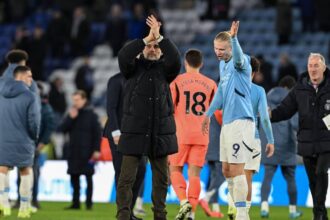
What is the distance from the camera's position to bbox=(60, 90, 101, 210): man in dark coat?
20.4 meters

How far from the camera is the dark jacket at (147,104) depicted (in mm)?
14117

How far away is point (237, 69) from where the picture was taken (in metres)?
14.5

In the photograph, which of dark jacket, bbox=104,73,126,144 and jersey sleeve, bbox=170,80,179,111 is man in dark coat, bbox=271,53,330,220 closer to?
jersey sleeve, bbox=170,80,179,111

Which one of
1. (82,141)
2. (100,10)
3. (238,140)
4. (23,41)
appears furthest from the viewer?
(100,10)

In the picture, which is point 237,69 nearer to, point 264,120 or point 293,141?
point 264,120

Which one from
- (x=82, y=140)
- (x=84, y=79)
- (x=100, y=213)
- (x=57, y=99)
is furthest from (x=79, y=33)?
(x=100, y=213)

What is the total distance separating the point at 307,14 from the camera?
1218 inches

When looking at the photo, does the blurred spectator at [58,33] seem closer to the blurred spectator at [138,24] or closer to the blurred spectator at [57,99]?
the blurred spectator at [138,24]

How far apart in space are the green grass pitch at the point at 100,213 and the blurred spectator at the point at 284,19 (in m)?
10.1

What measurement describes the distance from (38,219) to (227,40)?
15.9ft

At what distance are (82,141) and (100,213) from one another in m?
1.69

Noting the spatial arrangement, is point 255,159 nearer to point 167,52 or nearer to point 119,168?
point 119,168

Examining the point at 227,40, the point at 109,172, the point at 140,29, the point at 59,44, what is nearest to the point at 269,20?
the point at 140,29

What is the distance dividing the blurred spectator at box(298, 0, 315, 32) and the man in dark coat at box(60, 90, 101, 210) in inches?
447
